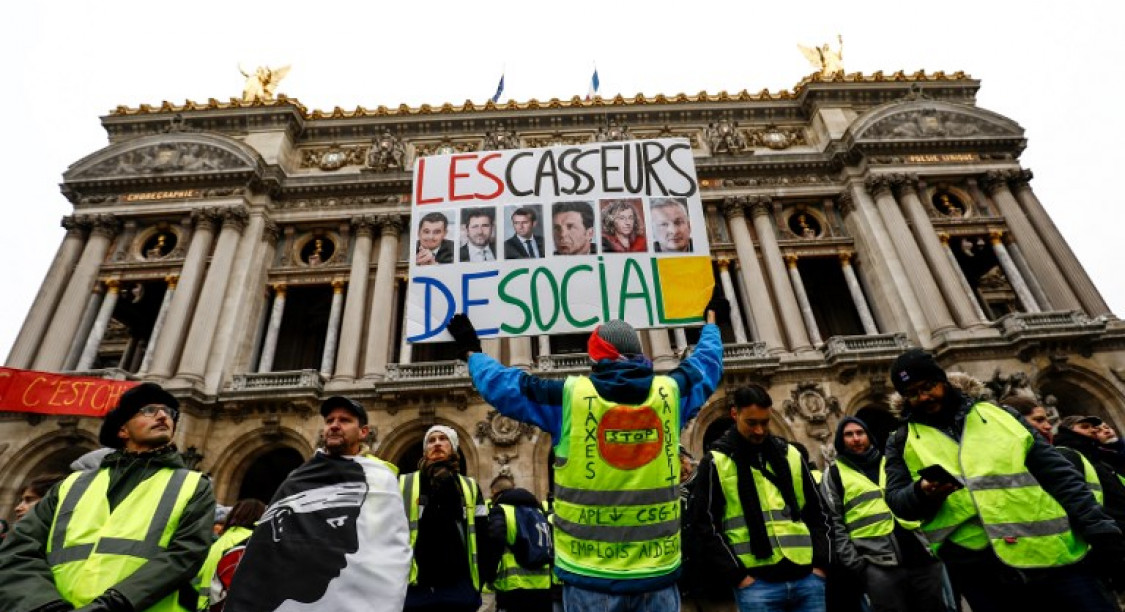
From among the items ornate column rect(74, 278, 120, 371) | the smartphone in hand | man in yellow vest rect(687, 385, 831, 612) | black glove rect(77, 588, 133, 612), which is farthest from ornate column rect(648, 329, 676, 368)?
ornate column rect(74, 278, 120, 371)

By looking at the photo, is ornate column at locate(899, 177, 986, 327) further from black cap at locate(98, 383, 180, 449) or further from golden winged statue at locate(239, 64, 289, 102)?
golden winged statue at locate(239, 64, 289, 102)

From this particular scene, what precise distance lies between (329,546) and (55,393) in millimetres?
18919

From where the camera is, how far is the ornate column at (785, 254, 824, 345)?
19.7 meters

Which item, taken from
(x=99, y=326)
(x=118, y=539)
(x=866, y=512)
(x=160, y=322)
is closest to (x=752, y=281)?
(x=866, y=512)

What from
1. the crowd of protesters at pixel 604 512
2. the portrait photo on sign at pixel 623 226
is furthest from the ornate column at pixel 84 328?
the portrait photo on sign at pixel 623 226

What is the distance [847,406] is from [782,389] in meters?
2.08

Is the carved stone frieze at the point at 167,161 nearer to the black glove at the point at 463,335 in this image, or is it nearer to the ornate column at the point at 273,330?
the ornate column at the point at 273,330

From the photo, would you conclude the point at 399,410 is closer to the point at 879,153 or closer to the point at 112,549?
the point at 112,549

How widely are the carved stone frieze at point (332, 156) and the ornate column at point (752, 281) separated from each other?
1617 cm

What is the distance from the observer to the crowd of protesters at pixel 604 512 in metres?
3.03

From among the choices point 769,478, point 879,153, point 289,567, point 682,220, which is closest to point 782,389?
point 879,153

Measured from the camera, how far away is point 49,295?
19438 mm

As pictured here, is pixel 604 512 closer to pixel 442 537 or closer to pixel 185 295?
pixel 442 537

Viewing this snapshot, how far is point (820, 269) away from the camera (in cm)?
2338
